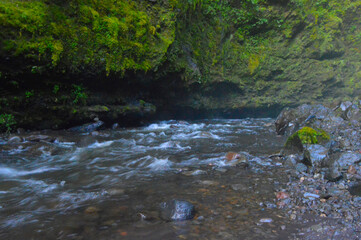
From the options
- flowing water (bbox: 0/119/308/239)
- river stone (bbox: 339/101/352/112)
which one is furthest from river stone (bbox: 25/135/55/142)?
river stone (bbox: 339/101/352/112)

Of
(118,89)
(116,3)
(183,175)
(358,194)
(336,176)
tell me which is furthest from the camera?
(118,89)

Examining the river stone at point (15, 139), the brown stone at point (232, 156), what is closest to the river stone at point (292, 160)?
the brown stone at point (232, 156)

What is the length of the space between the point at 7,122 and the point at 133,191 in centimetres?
544

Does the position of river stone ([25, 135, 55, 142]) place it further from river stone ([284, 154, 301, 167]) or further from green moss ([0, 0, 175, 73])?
river stone ([284, 154, 301, 167])

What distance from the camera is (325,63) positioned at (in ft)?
52.9

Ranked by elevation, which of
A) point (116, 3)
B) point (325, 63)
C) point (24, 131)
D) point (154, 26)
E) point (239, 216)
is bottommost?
point (24, 131)

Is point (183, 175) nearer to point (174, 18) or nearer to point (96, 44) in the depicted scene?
point (96, 44)

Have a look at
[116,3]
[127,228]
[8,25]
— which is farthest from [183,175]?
[116,3]

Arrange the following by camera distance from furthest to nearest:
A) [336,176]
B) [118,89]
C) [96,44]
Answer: [118,89] → [96,44] → [336,176]

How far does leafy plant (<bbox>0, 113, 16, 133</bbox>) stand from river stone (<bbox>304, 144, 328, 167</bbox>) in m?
7.52

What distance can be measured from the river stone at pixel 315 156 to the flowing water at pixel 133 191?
467 millimetres

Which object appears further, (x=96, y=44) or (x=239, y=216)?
(x=96, y=44)

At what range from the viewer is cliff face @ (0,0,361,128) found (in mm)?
6406

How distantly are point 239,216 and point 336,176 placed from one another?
168 centimetres
